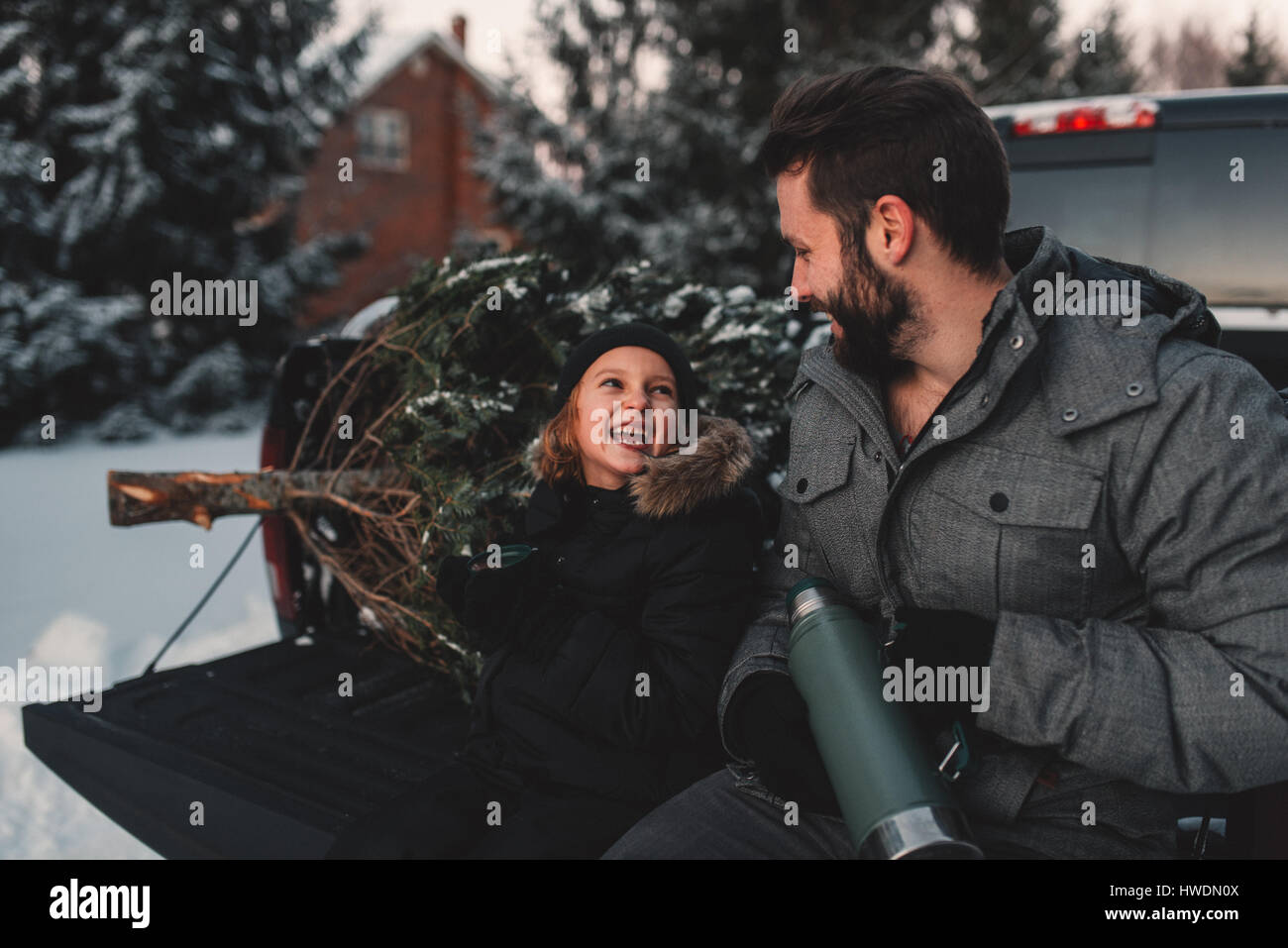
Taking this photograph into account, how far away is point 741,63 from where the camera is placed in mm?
14500

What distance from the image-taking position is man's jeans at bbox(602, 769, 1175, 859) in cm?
183

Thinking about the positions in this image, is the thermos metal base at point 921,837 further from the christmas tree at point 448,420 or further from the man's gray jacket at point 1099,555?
the christmas tree at point 448,420

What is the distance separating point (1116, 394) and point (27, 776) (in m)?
3.97

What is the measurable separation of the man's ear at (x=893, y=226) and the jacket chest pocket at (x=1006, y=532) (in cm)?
43

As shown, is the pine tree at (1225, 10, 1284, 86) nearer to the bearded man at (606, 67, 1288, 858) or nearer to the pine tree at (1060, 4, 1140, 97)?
the pine tree at (1060, 4, 1140, 97)

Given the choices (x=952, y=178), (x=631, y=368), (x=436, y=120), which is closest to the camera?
(x=952, y=178)

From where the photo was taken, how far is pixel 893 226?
1.91 metres

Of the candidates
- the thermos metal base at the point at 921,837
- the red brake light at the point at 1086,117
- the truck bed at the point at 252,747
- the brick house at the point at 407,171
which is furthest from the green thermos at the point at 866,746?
the brick house at the point at 407,171

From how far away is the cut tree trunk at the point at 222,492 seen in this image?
11.1 feet

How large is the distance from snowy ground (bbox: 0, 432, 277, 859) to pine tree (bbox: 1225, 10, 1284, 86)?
68.5 feet

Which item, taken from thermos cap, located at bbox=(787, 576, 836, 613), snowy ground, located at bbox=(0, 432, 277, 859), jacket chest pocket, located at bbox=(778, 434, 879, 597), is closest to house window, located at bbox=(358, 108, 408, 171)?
snowy ground, located at bbox=(0, 432, 277, 859)

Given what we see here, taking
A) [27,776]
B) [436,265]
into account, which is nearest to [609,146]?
[436,265]
